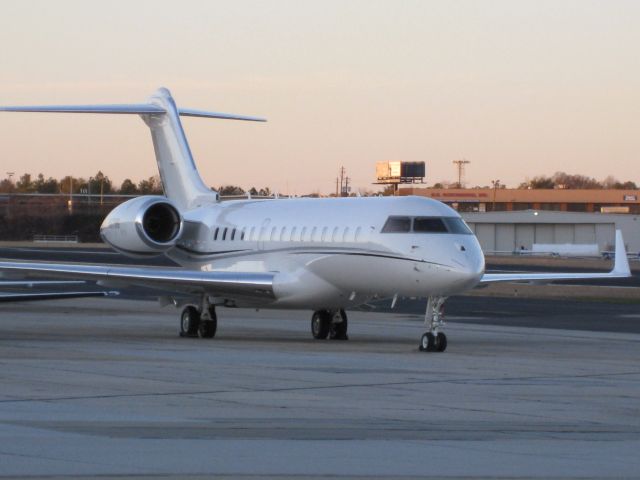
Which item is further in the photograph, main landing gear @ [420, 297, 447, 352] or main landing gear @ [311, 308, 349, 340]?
main landing gear @ [311, 308, 349, 340]

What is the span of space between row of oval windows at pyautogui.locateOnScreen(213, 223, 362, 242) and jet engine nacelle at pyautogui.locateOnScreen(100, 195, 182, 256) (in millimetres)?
1011

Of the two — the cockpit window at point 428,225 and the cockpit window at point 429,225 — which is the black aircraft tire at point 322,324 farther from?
the cockpit window at point 429,225

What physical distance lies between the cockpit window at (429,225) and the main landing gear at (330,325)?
3.58 m

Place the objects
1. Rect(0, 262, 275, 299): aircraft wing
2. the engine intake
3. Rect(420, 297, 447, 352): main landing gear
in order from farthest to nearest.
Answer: the engine intake, Rect(0, 262, 275, 299): aircraft wing, Rect(420, 297, 447, 352): main landing gear

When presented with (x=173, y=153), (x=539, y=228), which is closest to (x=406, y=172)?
(x=539, y=228)

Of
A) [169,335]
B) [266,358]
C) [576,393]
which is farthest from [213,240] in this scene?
[576,393]

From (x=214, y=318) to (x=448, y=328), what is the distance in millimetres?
6156

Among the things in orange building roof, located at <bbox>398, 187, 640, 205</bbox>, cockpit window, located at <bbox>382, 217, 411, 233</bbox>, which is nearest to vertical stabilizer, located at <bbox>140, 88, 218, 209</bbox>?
cockpit window, located at <bbox>382, 217, 411, 233</bbox>

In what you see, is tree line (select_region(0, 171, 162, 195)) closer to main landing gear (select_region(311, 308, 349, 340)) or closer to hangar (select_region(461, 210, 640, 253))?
hangar (select_region(461, 210, 640, 253))

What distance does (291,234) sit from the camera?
80.7 feet

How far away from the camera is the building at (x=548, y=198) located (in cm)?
13025

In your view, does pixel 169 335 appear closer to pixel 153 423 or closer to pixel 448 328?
pixel 448 328

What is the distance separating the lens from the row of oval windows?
23.3 metres

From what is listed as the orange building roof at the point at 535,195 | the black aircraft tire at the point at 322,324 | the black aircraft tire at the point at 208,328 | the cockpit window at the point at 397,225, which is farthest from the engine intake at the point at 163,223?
the orange building roof at the point at 535,195
